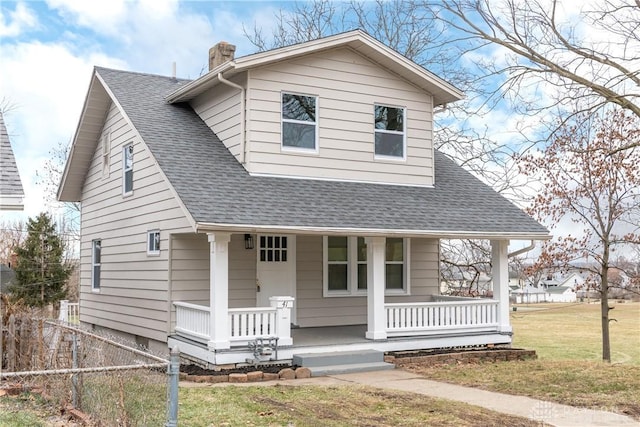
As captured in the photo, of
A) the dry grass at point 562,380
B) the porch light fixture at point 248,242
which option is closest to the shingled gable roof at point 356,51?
the porch light fixture at point 248,242

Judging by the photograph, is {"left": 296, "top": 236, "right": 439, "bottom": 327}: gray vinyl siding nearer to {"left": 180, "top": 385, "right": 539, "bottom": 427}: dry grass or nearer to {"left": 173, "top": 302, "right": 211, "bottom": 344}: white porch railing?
{"left": 173, "top": 302, "right": 211, "bottom": 344}: white porch railing

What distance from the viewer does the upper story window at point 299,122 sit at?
45.2ft

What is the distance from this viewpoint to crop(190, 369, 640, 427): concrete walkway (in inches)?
308

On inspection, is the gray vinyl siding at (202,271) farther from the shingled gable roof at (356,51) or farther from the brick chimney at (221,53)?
the brick chimney at (221,53)

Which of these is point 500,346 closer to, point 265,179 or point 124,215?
point 265,179

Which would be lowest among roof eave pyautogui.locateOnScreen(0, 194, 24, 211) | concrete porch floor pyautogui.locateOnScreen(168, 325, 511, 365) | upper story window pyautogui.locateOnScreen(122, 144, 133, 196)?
concrete porch floor pyautogui.locateOnScreen(168, 325, 511, 365)

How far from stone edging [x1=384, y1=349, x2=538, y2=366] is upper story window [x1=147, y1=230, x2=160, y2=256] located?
5.12 meters

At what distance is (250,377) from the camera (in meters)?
10.6

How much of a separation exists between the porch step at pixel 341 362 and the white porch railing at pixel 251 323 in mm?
480

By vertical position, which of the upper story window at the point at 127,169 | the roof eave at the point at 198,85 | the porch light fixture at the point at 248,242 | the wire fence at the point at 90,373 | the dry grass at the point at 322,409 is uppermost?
the roof eave at the point at 198,85

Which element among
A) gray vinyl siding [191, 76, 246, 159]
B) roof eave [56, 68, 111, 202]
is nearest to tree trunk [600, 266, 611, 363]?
gray vinyl siding [191, 76, 246, 159]

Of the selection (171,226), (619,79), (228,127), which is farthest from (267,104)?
(619,79)

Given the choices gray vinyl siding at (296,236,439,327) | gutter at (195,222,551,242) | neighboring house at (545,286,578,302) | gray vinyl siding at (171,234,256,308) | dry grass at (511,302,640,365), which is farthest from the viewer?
neighboring house at (545,286,578,302)

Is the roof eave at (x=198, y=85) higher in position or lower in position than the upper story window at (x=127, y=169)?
higher
